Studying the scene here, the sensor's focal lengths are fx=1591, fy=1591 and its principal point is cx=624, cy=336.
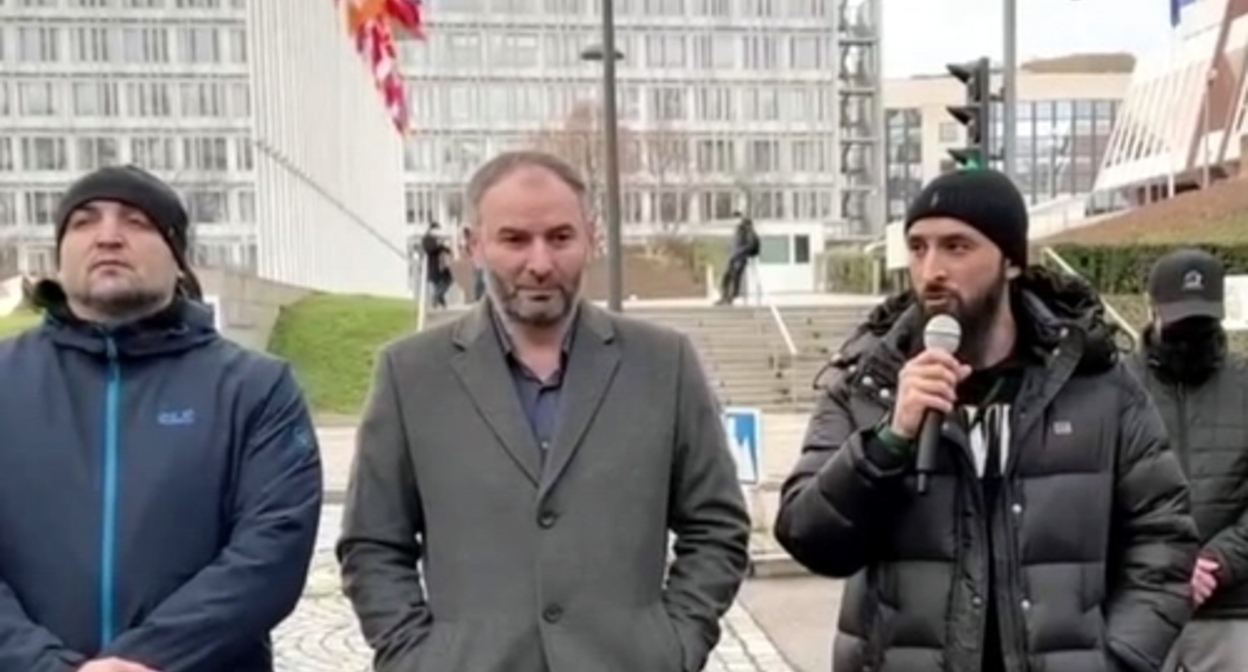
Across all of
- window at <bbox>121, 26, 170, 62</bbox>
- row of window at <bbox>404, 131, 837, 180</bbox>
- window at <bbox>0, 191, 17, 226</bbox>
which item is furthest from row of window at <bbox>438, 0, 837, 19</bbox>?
window at <bbox>0, 191, 17, 226</bbox>

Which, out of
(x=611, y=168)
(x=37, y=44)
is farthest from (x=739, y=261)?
(x=37, y=44)

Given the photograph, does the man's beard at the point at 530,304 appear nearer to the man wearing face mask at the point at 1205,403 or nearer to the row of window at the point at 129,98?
the man wearing face mask at the point at 1205,403

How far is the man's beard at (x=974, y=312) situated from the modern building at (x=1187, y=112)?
164 ft

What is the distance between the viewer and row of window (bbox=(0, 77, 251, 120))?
8475 centimetres

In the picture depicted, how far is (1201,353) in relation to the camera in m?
4.70

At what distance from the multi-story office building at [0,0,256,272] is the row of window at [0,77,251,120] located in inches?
2.1

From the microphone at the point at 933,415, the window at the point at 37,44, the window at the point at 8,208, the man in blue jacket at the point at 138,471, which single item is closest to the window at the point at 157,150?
the window at the point at 37,44

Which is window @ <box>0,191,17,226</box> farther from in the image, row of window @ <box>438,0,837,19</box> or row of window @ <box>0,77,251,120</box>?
row of window @ <box>438,0,837,19</box>

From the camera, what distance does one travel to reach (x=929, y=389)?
308 centimetres

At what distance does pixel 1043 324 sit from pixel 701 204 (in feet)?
278

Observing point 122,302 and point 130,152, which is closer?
point 122,302

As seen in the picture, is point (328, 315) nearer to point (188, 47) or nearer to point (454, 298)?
point (454, 298)

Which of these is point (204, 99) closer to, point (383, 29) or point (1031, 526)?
point (383, 29)

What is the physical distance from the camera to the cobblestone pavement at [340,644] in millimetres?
8266
